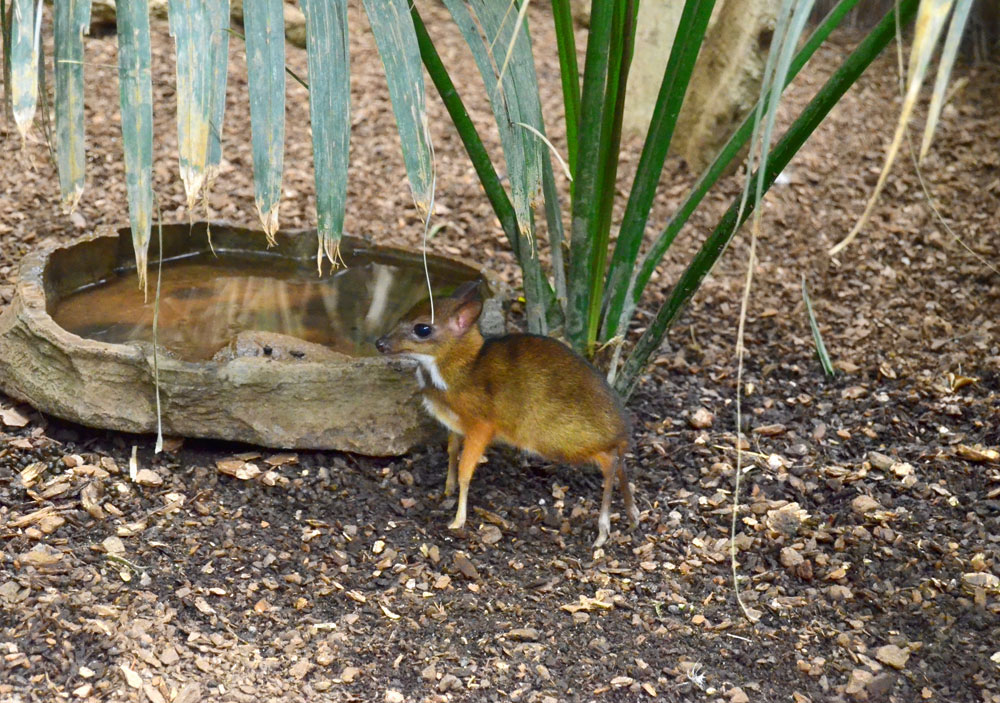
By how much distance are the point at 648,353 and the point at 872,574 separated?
1.07m

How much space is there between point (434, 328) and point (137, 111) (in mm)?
1610

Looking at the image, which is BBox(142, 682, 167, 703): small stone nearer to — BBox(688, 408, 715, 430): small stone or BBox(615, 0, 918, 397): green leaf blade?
BBox(615, 0, 918, 397): green leaf blade

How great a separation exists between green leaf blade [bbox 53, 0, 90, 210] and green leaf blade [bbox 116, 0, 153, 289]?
0.11m

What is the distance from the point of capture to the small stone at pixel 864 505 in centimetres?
375

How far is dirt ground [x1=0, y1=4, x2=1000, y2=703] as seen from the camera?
306 cm

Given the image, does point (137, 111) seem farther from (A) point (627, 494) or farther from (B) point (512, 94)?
(A) point (627, 494)

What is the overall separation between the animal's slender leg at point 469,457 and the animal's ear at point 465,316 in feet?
1.16

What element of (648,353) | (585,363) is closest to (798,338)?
(648,353)

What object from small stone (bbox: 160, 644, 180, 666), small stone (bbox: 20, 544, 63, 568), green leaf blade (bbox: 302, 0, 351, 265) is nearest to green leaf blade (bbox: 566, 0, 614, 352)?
green leaf blade (bbox: 302, 0, 351, 265)

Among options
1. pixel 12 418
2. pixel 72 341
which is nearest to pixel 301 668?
pixel 72 341

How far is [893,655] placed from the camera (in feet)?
10.4

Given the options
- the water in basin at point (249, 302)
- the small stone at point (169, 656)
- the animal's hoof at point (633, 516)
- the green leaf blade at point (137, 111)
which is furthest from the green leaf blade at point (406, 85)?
the water in basin at point (249, 302)

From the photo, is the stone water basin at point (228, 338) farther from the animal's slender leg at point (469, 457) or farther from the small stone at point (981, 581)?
the small stone at point (981, 581)

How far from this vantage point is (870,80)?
7.18 m
